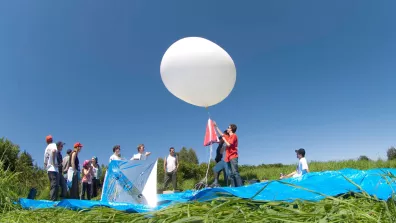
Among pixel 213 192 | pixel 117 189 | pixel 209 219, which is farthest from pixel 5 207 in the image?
pixel 209 219

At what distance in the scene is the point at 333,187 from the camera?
9.92 ft

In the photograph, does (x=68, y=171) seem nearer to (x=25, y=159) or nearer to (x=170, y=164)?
(x=170, y=164)

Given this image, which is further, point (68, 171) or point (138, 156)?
point (68, 171)

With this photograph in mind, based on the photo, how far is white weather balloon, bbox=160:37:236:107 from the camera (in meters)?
5.40

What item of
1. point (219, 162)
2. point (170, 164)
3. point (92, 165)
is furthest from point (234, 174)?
point (92, 165)

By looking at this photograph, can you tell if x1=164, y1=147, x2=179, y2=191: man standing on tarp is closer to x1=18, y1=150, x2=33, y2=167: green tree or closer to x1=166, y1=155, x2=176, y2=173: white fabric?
x1=166, y1=155, x2=176, y2=173: white fabric

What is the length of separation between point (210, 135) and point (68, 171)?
11.9 feet

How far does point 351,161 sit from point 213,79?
25.1ft

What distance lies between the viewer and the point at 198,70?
213 inches

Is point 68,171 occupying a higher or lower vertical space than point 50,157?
lower

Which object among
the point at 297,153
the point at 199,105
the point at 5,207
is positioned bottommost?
the point at 5,207

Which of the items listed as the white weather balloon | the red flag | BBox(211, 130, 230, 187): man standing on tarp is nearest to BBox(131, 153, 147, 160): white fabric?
the red flag

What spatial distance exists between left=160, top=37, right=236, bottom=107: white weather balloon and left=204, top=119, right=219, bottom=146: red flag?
2.91 ft

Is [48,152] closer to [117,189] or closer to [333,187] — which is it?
[117,189]
